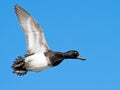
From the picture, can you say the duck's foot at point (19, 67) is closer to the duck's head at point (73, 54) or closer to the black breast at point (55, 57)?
the black breast at point (55, 57)

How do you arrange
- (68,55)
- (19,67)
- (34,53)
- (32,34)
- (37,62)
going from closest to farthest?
(37,62)
(19,67)
(68,55)
(34,53)
(32,34)

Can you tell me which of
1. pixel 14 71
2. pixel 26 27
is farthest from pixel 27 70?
pixel 26 27

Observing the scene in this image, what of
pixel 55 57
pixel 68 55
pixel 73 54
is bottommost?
pixel 55 57

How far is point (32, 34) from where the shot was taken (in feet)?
56.6

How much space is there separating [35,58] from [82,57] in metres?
1.93

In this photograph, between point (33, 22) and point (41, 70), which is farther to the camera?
point (33, 22)

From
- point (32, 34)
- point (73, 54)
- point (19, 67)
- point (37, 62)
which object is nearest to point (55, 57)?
point (37, 62)

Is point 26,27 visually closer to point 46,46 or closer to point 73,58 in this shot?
point 46,46

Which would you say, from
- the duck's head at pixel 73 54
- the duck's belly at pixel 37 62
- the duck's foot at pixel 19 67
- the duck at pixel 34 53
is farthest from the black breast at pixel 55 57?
the duck's foot at pixel 19 67

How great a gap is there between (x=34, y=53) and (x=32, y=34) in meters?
0.82

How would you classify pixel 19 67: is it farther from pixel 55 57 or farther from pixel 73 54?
pixel 73 54

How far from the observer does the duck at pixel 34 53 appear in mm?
16188

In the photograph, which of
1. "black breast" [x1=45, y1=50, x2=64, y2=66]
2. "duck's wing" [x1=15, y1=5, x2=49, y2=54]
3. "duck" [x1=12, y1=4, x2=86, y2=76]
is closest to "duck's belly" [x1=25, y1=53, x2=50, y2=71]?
"duck" [x1=12, y1=4, x2=86, y2=76]

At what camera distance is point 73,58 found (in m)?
17.1
